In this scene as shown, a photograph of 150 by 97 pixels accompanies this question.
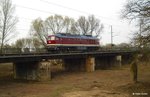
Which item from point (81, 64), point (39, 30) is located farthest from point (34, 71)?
point (39, 30)

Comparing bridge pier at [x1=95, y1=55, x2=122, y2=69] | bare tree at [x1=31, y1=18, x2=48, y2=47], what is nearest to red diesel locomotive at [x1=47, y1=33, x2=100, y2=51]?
bridge pier at [x1=95, y1=55, x2=122, y2=69]

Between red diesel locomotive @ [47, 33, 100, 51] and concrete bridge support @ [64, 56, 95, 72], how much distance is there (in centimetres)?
290

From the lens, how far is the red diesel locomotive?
197 feet

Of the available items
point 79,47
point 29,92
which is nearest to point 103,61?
point 79,47

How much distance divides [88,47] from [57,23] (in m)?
30.4

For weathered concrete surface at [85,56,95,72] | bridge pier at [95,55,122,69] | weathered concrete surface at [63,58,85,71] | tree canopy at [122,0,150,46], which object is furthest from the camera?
bridge pier at [95,55,122,69]

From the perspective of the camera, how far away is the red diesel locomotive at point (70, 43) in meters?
60.1

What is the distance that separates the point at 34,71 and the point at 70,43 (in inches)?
637

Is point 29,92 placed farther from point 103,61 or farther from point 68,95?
point 103,61

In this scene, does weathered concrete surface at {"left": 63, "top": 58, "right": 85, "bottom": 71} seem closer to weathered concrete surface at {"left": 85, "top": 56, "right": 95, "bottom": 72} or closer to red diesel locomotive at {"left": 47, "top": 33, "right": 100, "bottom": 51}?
weathered concrete surface at {"left": 85, "top": 56, "right": 95, "bottom": 72}

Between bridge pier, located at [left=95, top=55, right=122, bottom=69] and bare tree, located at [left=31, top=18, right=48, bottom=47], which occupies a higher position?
bare tree, located at [left=31, top=18, right=48, bottom=47]

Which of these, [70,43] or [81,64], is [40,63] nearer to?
[70,43]

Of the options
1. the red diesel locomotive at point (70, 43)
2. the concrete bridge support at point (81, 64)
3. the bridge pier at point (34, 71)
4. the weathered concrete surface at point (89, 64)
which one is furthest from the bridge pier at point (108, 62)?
the bridge pier at point (34, 71)

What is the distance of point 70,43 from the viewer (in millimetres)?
64000
